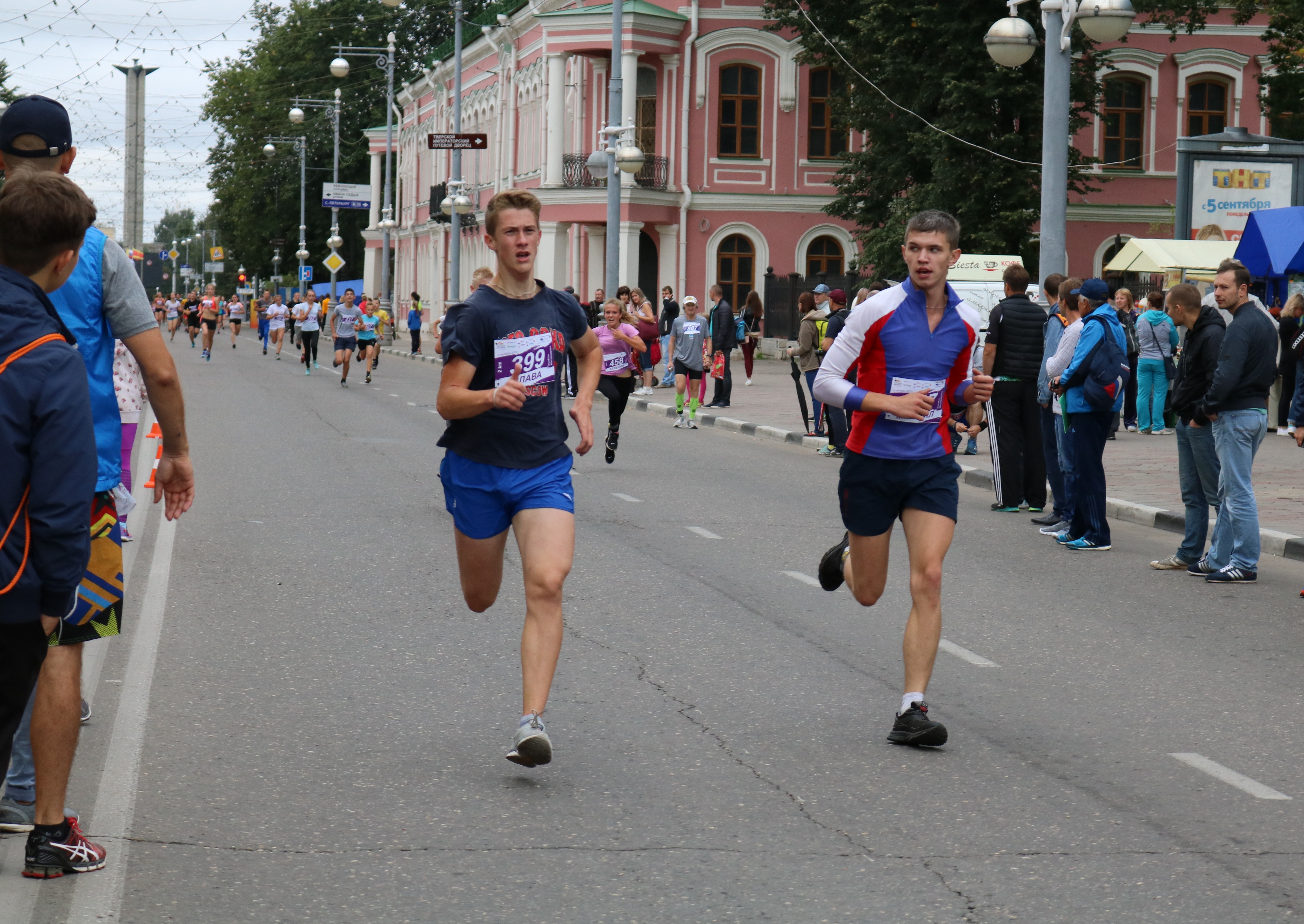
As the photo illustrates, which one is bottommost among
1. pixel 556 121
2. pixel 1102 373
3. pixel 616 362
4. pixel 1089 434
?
pixel 1089 434

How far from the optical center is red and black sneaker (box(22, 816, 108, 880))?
14.8 ft

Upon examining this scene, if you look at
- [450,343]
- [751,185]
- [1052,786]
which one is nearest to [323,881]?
[450,343]

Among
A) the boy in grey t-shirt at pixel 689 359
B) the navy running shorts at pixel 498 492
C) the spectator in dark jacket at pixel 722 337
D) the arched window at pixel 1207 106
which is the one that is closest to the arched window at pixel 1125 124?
the arched window at pixel 1207 106

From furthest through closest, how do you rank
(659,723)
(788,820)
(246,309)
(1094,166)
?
1. (246,309)
2. (1094,166)
3. (659,723)
4. (788,820)

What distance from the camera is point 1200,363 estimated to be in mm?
10672

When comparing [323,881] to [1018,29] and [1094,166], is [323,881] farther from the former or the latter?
[1094,166]

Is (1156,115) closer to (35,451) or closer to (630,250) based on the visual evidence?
(630,250)

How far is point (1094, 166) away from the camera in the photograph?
43.2 metres

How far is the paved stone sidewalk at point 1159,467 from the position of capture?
46.3 feet

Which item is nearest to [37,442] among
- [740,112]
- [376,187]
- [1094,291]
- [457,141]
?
[1094,291]

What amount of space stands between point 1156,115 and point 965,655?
4142 cm

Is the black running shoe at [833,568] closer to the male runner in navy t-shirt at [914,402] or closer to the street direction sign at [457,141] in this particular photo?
the male runner in navy t-shirt at [914,402]

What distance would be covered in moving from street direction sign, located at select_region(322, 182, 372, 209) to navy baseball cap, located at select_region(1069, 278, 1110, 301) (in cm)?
5600

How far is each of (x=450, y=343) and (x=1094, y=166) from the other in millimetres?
39709
